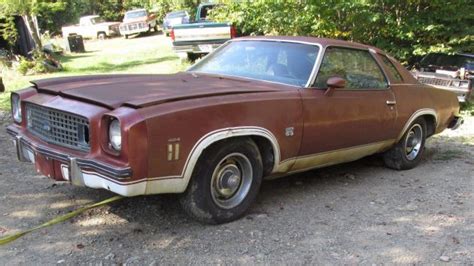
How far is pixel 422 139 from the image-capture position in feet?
20.7

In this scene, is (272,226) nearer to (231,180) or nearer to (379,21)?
(231,180)

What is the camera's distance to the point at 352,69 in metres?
5.28

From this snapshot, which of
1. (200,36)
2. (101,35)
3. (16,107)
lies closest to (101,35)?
(101,35)

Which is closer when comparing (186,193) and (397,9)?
(186,193)

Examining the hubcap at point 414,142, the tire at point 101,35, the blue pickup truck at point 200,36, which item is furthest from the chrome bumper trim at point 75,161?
the tire at point 101,35

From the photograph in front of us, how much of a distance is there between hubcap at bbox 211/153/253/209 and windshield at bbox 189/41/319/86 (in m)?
0.98

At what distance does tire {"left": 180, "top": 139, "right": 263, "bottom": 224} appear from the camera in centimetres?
388

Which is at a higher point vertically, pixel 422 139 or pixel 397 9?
pixel 397 9

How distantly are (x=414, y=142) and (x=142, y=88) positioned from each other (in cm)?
369

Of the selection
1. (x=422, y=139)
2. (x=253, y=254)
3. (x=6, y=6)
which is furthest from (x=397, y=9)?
(x=6, y=6)

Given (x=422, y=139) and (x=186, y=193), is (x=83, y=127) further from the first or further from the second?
(x=422, y=139)

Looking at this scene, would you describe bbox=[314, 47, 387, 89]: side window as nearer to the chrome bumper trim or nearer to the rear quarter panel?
the rear quarter panel

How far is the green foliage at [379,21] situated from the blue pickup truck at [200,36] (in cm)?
164

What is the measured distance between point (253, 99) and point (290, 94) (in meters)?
0.46
